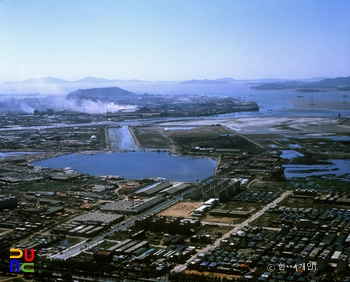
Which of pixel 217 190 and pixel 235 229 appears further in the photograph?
pixel 217 190

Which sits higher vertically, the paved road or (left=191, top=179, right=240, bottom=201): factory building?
(left=191, top=179, right=240, bottom=201): factory building

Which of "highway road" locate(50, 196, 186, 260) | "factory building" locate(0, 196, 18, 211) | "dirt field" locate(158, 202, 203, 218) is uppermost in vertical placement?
"factory building" locate(0, 196, 18, 211)

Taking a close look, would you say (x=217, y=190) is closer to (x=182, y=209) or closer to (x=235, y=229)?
(x=182, y=209)

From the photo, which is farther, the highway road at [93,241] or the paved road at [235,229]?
the highway road at [93,241]

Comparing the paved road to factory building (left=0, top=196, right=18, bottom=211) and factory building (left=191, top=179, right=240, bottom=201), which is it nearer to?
factory building (left=191, top=179, right=240, bottom=201)

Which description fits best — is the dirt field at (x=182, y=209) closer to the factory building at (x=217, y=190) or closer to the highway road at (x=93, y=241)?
the highway road at (x=93, y=241)

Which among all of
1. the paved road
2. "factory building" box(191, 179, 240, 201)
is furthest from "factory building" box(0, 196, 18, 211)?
the paved road

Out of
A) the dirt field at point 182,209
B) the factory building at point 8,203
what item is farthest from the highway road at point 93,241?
the factory building at point 8,203

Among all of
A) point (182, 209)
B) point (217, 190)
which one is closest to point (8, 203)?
point (182, 209)
